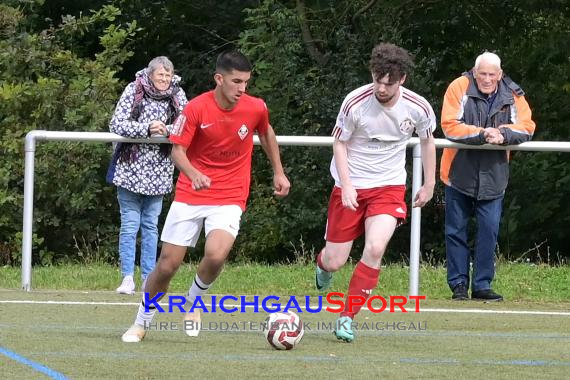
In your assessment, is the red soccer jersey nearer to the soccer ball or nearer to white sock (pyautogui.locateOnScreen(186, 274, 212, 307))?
white sock (pyautogui.locateOnScreen(186, 274, 212, 307))

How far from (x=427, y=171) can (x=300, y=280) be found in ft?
11.7

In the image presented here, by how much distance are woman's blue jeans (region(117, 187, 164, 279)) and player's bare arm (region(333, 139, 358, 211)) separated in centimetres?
259

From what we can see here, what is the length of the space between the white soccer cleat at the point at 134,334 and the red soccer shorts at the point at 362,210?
1606 millimetres

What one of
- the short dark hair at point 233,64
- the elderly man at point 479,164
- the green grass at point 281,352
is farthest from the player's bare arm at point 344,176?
the elderly man at point 479,164

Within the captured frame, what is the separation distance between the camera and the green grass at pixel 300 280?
12.0m

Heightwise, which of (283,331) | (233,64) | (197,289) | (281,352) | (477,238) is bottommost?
(281,352)

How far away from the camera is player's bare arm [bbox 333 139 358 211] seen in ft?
29.1

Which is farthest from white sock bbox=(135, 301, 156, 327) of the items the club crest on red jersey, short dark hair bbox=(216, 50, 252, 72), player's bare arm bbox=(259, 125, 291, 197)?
short dark hair bbox=(216, 50, 252, 72)

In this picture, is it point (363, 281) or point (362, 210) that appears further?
point (362, 210)

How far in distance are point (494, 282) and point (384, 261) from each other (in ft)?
13.0

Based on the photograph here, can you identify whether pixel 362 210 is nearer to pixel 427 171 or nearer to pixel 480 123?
pixel 427 171

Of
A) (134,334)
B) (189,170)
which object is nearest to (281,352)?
(134,334)

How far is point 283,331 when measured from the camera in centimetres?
828

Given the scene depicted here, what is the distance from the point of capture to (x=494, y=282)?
12.6 meters
